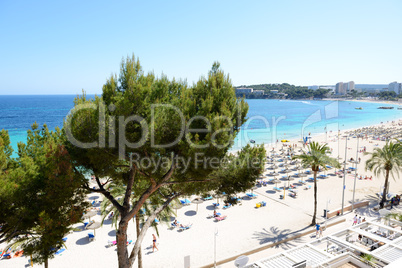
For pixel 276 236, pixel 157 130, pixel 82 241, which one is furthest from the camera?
pixel 82 241

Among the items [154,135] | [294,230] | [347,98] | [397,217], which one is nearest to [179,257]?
[294,230]

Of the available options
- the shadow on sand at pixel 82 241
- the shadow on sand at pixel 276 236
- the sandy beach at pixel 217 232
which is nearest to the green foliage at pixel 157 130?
the sandy beach at pixel 217 232

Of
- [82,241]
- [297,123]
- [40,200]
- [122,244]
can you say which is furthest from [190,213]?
[297,123]

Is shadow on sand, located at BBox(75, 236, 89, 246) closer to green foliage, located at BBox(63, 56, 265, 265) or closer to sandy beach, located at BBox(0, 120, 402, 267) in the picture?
sandy beach, located at BBox(0, 120, 402, 267)

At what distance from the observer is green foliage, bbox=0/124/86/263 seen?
5199 millimetres

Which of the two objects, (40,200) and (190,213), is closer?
(40,200)

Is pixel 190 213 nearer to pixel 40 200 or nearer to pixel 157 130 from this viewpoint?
pixel 157 130

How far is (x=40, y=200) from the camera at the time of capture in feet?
18.3

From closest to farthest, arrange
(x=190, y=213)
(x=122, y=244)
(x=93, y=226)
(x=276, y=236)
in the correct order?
1. (x=122, y=244)
2. (x=276, y=236)
3. (x=93, y=226)
4. (x=190, y=213)

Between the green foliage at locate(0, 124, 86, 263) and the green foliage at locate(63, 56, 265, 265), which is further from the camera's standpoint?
the green foliage at locate(63, 56, 265, 265)

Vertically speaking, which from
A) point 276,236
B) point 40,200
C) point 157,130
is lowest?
point 276,236

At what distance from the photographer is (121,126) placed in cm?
584

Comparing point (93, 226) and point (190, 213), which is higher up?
point (93, 226)

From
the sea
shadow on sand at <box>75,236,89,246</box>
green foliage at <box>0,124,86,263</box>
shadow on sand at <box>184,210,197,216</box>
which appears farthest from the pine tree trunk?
the sea
